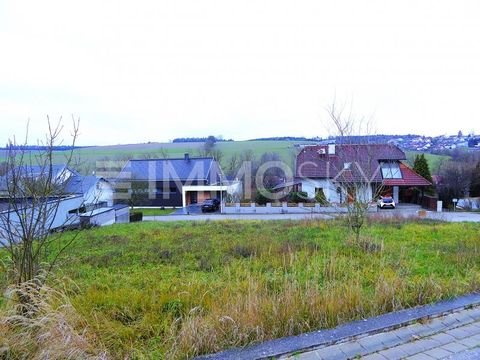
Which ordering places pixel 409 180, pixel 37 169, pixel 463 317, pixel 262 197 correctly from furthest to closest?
pixel 262 197, pixel 409 180, pixel 37 169, pixel 463 317

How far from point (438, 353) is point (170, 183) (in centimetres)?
3088

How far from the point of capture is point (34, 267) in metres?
2.73

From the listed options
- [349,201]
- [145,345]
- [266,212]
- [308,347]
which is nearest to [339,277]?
[308,347]

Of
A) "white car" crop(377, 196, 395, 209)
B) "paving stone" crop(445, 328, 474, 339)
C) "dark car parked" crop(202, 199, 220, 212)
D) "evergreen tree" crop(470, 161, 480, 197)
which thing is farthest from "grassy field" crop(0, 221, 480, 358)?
"evergreen tree" crop(470, 161, 480, 197)

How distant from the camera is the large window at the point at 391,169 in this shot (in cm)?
2400

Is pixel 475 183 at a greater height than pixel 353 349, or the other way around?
pixel 475 183

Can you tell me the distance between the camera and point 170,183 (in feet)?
104

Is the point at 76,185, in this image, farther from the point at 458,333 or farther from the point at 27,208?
the point at 458,333

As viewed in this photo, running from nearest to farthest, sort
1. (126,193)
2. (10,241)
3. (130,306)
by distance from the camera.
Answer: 1. (10,241)
2. (130,306)
3. (126,193)

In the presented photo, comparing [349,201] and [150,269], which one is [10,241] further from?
[349,201]

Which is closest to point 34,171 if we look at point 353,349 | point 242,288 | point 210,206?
point 242,288

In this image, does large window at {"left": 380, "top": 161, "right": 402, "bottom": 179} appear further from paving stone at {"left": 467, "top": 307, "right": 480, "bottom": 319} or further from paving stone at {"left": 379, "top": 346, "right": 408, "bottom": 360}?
paving stone at {"left": 379, "top": 346, "right": 408, "bottom": 360}

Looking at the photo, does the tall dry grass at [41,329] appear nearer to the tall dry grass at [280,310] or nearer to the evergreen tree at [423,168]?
the tall dry grass at [280,310]

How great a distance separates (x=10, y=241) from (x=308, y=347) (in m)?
2.59
